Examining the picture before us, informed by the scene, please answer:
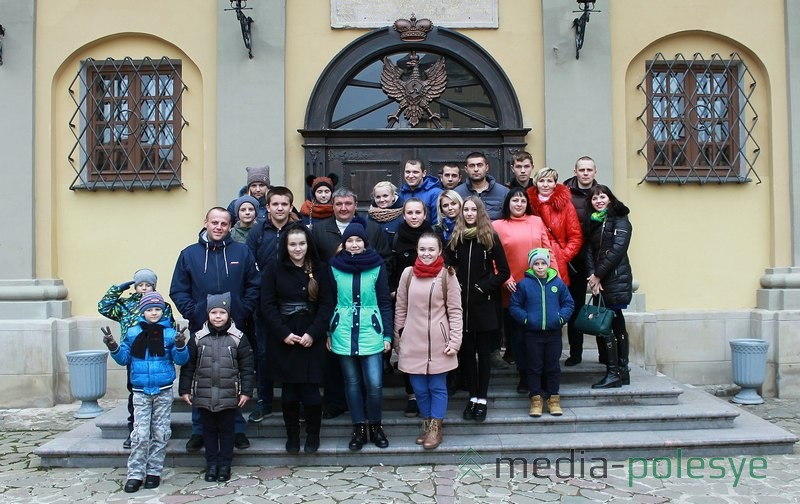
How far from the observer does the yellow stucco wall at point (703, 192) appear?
8031 millimetres

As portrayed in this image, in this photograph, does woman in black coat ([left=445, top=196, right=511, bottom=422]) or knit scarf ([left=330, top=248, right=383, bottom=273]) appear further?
woman in black coat ([left=445, top=196, right=511, bottom=422])

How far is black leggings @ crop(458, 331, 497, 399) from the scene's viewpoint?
18.3 ft

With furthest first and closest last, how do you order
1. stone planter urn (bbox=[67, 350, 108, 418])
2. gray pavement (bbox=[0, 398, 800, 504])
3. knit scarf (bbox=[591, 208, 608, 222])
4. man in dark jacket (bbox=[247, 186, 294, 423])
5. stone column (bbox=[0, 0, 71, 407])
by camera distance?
stone column (bbox=[0, 0, 71, 407]) → stone planter urn (bbox=[67, 350, 108, 418]) → knit scarf (bbox=[591, 208, 608, 222]) → man in dark jacket (bbox=[247, 186, 294, 423]) → gray pavement (bbox=[0, 398, 800, 504])

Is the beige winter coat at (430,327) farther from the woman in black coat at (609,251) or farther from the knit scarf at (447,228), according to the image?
the woman in black coat at (609,251)

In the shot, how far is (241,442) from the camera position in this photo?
5.46 meters

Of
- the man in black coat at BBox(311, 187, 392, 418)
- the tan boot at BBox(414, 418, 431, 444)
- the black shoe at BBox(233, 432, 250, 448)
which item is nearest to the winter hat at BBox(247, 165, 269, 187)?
the man in black coat at BBox(311, 187, 392, 418)

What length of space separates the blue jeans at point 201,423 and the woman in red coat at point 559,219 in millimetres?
2822

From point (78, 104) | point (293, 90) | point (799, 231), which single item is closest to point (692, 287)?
point (799, 231)

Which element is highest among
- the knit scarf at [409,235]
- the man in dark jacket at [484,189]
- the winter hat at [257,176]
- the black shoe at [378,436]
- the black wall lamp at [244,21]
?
the black wall lamp at [244,21]

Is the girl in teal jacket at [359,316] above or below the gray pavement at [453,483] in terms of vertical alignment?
above

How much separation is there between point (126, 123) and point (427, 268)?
4.56 metres

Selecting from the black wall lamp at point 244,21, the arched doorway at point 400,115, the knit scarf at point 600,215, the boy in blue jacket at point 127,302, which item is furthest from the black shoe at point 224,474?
the black wall lamp at point 244,21

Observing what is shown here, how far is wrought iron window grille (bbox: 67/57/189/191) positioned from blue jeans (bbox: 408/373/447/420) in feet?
13.5

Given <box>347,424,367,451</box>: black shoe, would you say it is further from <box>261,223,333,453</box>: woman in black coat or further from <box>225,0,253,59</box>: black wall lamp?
<box>225,0,253,59</box>: black wall lamp
